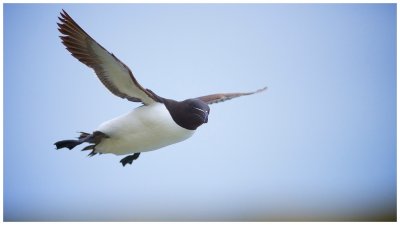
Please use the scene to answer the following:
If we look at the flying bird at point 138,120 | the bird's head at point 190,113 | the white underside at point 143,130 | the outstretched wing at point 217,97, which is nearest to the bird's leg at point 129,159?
the flying bird at point 138,120

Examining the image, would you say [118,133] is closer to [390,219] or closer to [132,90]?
[132,90]

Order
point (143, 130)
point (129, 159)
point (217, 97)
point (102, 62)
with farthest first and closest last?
point (129, 159) < point (217, 97) < point (143, 130) < point (102, 62)

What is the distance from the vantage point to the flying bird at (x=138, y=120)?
22.4ft

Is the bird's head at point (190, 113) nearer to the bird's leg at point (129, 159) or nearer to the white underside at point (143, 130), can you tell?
the white underside at point (143, 130)

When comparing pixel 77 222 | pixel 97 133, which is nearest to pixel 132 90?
pixel 97 133

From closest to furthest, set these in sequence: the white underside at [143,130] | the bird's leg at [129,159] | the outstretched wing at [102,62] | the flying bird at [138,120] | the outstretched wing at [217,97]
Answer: the outstretched wing at [102,62], the flying bird at [138,120], the white underside at [143,130], the outstretched wing at [217,97], the bird's leg at [129,159]

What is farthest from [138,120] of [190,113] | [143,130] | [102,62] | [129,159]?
[129,159]

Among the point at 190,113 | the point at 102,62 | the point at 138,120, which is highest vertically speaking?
the point at 102,62

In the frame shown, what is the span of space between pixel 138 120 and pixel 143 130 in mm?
155

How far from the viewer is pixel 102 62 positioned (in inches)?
261

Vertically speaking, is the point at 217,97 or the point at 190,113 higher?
the point at 217,97

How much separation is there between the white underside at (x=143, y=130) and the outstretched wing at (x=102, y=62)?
249 millimetres

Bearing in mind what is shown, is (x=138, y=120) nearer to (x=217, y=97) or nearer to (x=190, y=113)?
(x=190, y=113)

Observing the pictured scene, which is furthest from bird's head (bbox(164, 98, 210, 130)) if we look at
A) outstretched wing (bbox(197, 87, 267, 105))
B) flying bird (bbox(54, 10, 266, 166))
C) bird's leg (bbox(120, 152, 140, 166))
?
bird's leg (bbox(120, 152, 140, 166))
